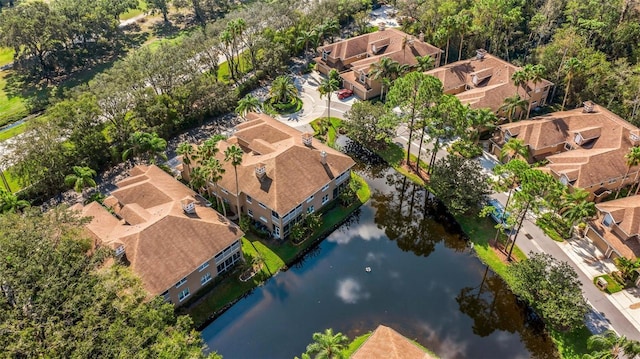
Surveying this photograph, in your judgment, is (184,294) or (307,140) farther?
(307,140)

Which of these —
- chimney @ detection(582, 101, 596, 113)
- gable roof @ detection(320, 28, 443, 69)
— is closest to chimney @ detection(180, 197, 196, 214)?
gable roof @ detection(320, 28, 443, 69)

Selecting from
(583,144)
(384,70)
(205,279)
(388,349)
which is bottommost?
(205,279)

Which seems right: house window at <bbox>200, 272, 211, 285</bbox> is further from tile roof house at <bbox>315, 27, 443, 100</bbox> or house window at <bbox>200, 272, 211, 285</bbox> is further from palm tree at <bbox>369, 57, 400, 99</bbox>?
tile roof house at <bbox>315, 27, 443, 100</bbox>

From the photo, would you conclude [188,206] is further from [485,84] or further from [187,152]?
[485,84]

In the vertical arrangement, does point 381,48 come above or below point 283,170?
above

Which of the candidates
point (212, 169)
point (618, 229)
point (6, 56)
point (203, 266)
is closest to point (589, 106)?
point (618, 229)

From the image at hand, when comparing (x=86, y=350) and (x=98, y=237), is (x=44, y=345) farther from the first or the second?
(x=98, y=237)

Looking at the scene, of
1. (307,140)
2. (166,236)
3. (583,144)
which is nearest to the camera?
(166,236)
